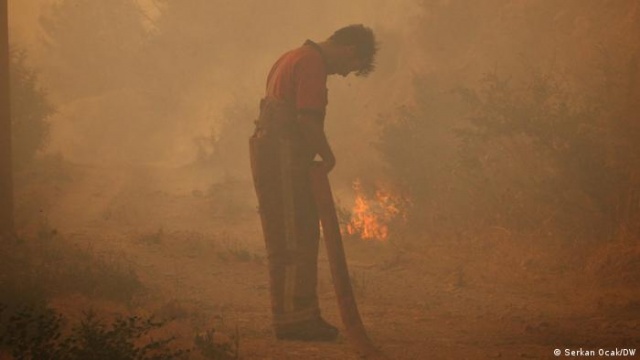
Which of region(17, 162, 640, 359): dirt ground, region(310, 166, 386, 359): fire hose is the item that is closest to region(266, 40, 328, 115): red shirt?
region(310, 166, 386, 359): fire hose

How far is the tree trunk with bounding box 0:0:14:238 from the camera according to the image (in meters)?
8.29

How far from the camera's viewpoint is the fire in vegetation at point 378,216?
1105 centimetres

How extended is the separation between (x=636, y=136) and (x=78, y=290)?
25.4 ft

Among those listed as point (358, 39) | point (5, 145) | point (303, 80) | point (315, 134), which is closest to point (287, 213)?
point (315, 134)

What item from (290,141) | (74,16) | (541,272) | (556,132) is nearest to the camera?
(290,141)

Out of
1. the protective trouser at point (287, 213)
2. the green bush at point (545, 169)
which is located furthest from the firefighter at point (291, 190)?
the green bush at point (545, 169)

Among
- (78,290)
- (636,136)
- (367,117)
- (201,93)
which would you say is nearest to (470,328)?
(78,290)

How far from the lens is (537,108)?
30.0ft

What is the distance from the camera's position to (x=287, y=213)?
5.25 metres

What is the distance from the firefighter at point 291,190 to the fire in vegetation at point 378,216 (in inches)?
225

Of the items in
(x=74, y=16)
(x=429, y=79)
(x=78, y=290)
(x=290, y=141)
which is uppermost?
(x=74, y=16)

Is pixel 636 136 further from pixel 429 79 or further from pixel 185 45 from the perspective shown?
pixel 185 45

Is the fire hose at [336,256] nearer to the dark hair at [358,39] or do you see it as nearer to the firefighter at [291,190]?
the firefighter at [291,190]

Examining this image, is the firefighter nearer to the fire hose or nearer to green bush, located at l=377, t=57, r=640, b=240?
the fire hose
